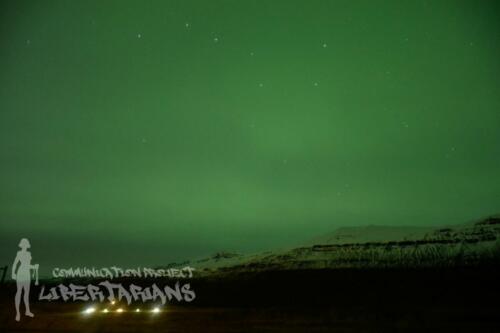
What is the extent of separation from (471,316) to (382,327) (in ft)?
25.1

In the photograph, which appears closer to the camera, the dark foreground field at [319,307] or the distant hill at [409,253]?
the dark foreground field at [319,307]

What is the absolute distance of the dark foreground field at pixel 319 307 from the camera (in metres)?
20.3

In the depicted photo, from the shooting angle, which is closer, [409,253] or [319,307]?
[319,307]

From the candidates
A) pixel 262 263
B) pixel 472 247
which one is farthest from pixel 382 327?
pixel 262 263

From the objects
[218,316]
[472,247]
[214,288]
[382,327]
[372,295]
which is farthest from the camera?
[472,247]

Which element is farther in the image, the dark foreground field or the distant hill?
the distant hill

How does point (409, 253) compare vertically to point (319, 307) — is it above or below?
above

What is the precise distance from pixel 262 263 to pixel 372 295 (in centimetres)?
4066

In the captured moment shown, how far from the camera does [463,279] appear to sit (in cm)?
4909

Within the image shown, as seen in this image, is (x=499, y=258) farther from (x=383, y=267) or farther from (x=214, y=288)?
(x=214, y=288)

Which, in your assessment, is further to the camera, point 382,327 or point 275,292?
point 275,292

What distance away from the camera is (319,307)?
1351 inches

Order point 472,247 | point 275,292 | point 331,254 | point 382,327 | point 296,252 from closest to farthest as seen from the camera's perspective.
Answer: point 382,327
point 275,292
point 472,247
point 331,254
point 296,252

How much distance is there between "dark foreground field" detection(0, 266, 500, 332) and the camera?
66.7ft
